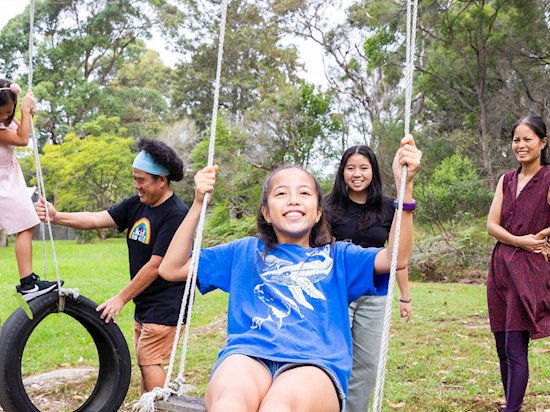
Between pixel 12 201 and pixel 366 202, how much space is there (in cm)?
186

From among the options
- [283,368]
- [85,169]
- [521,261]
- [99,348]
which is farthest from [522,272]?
[85,169]

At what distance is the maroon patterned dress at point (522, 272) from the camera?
9.50 feet

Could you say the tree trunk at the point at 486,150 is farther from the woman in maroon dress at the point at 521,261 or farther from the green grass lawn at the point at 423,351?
the woman in maroon dress at the point at 521,261

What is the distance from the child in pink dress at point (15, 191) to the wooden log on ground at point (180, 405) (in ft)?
4.17

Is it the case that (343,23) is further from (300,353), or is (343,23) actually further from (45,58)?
(300,353)

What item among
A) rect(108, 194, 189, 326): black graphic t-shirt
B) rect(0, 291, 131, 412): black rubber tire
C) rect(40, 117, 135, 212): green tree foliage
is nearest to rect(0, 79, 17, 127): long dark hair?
rect(108, 194, 189, 326): black graphic t-shirt

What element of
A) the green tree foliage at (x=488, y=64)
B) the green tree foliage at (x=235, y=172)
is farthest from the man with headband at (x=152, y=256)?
the green tree foliage at (x=235, y=172)

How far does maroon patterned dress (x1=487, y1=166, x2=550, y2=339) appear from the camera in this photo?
2896mm

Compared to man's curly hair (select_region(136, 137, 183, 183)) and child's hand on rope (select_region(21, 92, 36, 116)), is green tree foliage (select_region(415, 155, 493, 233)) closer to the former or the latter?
man's curly hair (select_region(136, 137, 183, 183))

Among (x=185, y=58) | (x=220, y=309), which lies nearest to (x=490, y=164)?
(x=220, y=309)

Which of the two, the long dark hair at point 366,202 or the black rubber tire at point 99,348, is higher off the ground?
the long dark hair at point 366,202

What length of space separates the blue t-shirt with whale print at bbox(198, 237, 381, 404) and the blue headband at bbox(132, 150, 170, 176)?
87 cm

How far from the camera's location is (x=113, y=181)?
1997 centimetres

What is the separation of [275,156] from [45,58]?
46.7 ft
